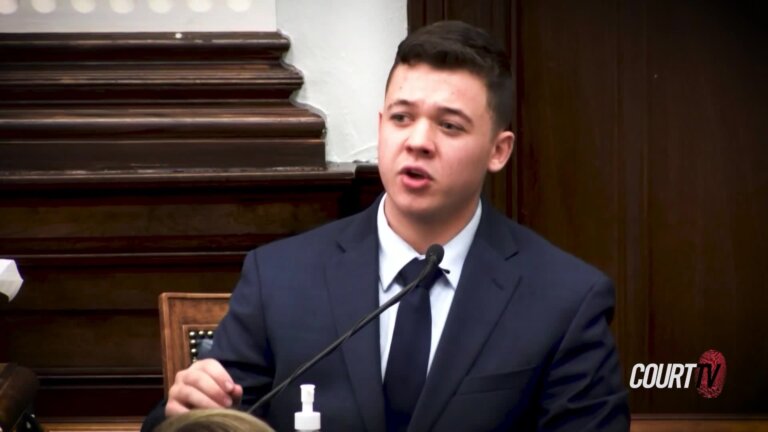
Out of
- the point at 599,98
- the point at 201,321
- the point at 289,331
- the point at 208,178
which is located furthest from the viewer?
the point at 599,98

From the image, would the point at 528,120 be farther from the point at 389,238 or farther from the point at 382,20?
the point at 389,238

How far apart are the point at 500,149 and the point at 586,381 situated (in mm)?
495

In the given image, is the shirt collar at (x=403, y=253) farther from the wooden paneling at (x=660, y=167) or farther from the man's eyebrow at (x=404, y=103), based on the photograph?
the wooden paneling at (x=660, y=167)

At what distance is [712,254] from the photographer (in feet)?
13.1

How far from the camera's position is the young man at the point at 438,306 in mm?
2254

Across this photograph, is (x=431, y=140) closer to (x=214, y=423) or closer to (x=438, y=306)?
(x=438, y=306)

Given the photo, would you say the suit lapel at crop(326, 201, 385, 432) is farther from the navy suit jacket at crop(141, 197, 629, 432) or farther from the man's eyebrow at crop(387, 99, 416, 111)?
the man's eyebrow at crop(387, 99, 416, 111)

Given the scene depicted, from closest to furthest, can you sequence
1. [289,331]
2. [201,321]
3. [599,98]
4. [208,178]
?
[289,331] < [201,321] < [208,178] < [599,98]

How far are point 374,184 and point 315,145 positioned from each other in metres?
0.21

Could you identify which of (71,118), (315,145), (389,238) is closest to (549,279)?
(389,238)

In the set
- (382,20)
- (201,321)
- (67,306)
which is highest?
(382,20)

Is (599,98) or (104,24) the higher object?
(104,24)

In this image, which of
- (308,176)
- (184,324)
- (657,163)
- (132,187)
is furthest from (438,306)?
(657,163)

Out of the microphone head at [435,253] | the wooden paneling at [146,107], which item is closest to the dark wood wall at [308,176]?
the wooden paneling at [146,107]
